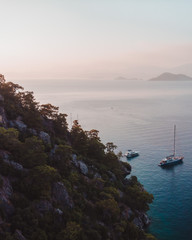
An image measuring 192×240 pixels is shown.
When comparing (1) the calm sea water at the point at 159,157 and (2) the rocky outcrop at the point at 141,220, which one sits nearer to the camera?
(2) the rocky outcrop at the point at 141,220

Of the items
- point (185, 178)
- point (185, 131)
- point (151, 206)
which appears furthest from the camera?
point (185, 131)

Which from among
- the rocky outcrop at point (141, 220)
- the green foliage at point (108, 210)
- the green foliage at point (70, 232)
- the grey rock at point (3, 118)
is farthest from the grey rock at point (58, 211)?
the rocky outcrop at point (141, 220)

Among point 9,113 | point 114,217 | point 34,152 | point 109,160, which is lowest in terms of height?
point 114,217

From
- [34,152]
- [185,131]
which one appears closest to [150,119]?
[185,131]

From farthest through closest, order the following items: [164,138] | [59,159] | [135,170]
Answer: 1. [164,138]
2. [135,170]
3. [59,159]

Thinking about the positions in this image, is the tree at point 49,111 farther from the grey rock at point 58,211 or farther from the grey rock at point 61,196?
the grey rock at point 58,211

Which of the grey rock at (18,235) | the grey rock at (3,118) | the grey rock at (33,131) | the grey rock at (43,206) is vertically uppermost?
the grey rock at (3,118)

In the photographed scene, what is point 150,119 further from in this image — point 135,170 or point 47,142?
point 47,142

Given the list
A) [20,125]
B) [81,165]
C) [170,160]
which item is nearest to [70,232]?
[81,165]
